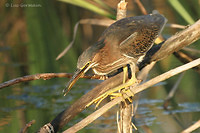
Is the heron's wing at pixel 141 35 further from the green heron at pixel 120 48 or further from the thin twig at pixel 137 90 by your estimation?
the thin twig at pixel 137 90

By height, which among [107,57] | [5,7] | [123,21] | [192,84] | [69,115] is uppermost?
[5,7]

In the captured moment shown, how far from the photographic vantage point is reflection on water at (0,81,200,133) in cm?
421

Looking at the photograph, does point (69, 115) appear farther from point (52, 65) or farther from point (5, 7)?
point (5, 7)

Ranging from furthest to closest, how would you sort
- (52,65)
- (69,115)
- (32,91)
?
1. (52,65)
2. (32,91)
3. (69,115)

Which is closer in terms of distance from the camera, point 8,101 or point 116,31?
point 116,31

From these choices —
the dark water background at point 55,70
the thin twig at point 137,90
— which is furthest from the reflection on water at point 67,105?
the thin twig at point 137,90

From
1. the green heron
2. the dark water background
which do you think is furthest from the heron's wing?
the dark water background

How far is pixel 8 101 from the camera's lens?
16.5ft

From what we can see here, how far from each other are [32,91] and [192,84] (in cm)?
224

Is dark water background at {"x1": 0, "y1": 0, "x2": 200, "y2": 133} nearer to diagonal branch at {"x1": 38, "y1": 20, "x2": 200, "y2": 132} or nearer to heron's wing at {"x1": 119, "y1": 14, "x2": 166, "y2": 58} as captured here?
heron's wing at {"x1": 119, "y1": 14, "x2": 166, "y2": 58}

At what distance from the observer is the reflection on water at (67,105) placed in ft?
13.8

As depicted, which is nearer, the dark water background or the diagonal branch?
the diagonal branch

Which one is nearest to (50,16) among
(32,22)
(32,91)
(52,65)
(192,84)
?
(32,22)

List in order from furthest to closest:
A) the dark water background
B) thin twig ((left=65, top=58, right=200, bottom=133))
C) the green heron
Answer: the dark water background
the green heron
thin twig ((left=65, top=58, right=200, bottom=133))
